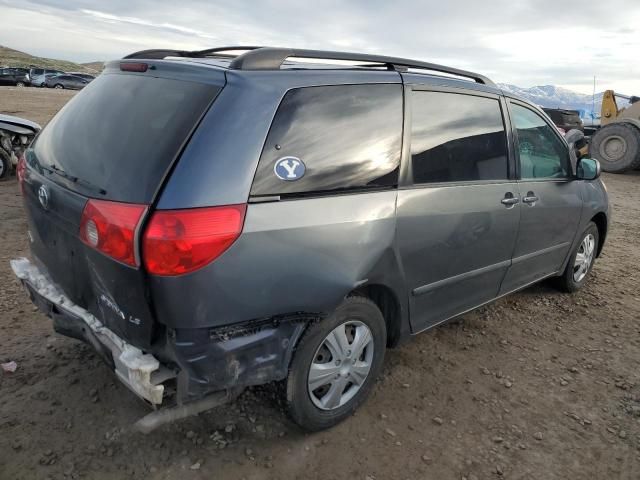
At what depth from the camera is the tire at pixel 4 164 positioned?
740 centimetres

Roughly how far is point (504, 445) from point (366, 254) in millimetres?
1242

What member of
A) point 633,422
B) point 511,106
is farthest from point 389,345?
point 511,106

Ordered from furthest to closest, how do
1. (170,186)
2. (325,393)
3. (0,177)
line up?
(0,177)
(325,393)
(170,186)

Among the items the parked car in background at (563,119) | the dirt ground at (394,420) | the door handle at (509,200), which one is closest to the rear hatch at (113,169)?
the dirt ground at (394,420)

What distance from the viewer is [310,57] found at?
250 centimetres

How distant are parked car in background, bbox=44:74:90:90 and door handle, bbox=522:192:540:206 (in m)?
35.4

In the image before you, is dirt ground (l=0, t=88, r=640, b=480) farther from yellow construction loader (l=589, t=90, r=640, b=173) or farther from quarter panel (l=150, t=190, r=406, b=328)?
yellow construction loader (l=589, t=90, r=640, b=173)

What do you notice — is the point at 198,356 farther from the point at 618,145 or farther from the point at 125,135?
the point at 618,145

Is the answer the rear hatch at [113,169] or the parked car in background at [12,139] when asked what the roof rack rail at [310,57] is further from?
the parked car in background at [12,139]

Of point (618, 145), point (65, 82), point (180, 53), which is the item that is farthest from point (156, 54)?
point (65, 82)

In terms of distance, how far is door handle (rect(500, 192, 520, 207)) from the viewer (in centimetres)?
333

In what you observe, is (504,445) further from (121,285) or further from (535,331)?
(121,285)

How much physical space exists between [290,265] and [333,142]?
63 centimetres

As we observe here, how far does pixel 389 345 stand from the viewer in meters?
2.97
